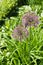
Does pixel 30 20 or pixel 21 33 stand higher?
pixel 30 20

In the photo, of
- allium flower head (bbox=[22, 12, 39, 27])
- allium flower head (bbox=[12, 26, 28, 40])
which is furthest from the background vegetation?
allium flower head (bbox=[22, 12, 39, 27])

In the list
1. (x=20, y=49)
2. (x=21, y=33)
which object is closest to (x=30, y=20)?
(x=21, y=33)

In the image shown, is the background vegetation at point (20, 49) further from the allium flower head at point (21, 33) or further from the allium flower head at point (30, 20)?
the allium flower head at point (30, 20)

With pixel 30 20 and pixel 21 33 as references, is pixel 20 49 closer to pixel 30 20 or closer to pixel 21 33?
pixel 21 33

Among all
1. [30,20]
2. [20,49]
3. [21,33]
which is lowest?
[20,49]

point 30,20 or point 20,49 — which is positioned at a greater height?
point 30,20

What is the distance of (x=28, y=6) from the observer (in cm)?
524

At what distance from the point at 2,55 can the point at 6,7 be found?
1.14 metres

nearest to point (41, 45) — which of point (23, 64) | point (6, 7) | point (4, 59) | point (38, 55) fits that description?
point (38, 55)

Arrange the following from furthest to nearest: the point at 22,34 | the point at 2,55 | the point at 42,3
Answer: the point at 42,3, the point at 2,55, the point at 22,34

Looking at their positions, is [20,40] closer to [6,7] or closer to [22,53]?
[22,53]

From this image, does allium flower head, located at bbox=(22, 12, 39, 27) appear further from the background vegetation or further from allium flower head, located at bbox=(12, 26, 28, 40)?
the background vegetation

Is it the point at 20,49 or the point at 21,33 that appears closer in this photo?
the point at 21,33

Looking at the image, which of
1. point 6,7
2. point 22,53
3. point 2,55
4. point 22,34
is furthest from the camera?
point 6,7
